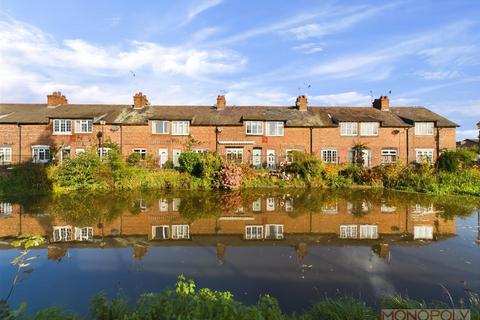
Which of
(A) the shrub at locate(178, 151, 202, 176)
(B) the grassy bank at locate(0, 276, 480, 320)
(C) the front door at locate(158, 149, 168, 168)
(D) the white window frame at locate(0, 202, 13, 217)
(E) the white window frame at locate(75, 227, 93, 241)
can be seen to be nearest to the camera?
(B) the grassy bank at locate(0, 276, 480, 320)

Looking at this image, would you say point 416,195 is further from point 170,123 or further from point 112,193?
point 170,123

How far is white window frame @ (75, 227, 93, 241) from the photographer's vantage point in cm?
939

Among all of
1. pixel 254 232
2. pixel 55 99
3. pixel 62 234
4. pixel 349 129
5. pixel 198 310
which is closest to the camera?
pixel 198 310

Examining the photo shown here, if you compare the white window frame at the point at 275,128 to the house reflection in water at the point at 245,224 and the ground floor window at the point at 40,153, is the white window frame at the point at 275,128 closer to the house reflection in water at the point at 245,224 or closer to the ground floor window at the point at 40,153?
the house reflection in water at the point at 245,224

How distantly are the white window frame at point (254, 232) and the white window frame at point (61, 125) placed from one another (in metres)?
24.8

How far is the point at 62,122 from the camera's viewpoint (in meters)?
28.2

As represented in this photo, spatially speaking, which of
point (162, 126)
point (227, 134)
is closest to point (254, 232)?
point (227, 134)

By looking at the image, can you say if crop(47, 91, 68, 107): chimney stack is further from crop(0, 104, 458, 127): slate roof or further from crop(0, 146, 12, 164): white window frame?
crop(0, 146, 12, 164): white window frame

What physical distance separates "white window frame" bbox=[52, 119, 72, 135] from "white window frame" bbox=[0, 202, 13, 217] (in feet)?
48.6

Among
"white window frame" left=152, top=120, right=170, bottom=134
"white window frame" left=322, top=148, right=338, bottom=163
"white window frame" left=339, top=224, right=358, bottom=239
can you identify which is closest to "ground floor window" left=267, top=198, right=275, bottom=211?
"white window frame" left=339, top=224, right=358, bottom=239

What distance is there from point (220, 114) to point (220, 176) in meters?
11.5

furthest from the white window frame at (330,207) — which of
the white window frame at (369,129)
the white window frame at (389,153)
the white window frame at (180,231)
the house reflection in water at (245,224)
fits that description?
the white window frame at (389,153)

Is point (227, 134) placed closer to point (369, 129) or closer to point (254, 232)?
point (369, 129)

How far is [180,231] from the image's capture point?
10297mm
